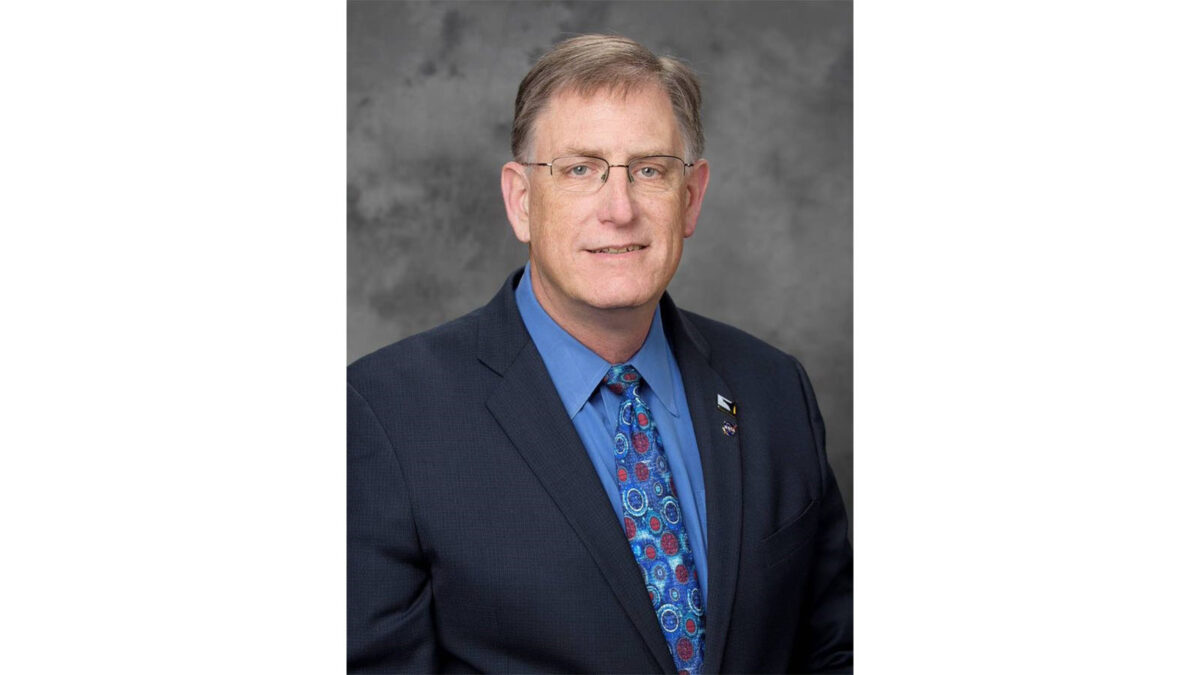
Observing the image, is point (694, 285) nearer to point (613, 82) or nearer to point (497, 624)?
point (613, 82)

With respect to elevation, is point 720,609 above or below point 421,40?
below

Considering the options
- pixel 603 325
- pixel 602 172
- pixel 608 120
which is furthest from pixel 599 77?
pixel 603 325

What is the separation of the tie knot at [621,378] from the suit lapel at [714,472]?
0.19 m

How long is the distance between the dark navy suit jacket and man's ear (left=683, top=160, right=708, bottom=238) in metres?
0.48

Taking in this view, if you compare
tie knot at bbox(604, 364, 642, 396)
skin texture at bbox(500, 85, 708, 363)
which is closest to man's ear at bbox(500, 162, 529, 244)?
skin texture at bbox(500, 85, 708, 363)

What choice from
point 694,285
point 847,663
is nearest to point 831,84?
point 694,285

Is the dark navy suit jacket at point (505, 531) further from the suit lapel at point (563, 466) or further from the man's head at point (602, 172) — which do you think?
the man's head at point (602, 172)

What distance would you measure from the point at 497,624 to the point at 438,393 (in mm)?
630

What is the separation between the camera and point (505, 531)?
3400mm

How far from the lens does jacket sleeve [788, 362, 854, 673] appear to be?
382 cm

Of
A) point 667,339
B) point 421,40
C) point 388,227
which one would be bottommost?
point 667,339

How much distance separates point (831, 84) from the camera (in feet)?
12.5

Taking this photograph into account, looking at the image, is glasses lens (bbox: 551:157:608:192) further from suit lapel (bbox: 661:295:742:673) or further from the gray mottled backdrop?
suit lapel (bbox: 661:295:742:673)

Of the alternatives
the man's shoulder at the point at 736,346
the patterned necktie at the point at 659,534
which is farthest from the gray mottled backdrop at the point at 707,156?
the patterned necktie at the point at 659,534
